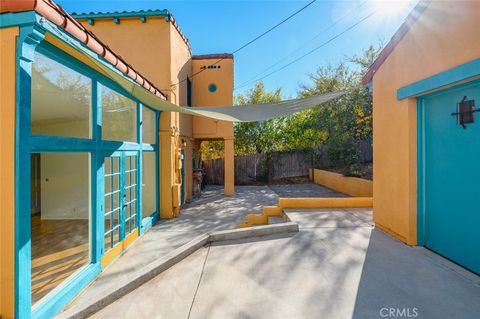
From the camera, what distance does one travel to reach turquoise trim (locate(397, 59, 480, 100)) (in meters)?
2.97

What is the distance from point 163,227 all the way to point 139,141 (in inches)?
96.3

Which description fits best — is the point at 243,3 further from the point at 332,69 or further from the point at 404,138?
the point at 332,69

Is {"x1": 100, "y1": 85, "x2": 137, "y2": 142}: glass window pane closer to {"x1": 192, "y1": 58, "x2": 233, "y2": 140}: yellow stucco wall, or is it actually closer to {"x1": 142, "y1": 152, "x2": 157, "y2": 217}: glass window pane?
{"x1": 142, "y1": 152, "x2": 157, "y2": 217}: glass window pane

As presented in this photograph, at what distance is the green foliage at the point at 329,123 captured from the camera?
1209 centimetres

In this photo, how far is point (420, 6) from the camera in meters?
3.84

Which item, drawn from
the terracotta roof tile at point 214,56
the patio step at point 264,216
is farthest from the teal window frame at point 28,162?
the terracotta roof tile at point 214,56

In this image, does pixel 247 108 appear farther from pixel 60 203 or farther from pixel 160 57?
pixel 60 203

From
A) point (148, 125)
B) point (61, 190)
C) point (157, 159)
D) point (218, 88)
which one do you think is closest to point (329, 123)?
point (218, 88)

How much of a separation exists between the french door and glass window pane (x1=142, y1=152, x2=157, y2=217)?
44.9 inches

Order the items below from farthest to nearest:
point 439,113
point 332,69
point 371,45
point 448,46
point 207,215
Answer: point 332,69 < point 371,45 < point 207,215 < point 439,113 < point 448,46

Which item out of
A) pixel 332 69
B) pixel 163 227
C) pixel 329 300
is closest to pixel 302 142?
pixel 332 69

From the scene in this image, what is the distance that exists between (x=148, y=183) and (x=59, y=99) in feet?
11.0

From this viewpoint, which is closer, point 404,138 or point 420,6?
point 420,6

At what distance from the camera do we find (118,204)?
4.93 metres
